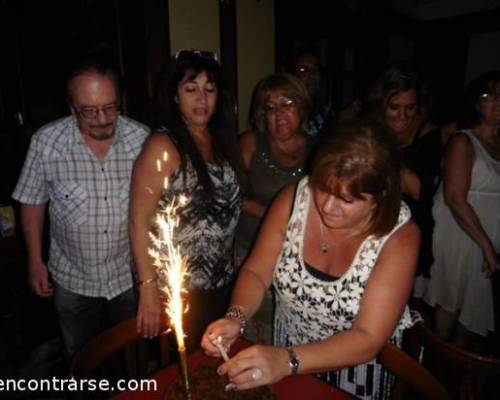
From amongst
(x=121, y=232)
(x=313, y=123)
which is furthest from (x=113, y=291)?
(x=313, y=123)

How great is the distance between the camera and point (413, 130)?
3.03 metres

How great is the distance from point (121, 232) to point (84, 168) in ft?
1.46

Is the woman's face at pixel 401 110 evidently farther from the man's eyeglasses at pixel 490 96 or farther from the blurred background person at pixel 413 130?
the man's eyeglasses at pixel 490 96

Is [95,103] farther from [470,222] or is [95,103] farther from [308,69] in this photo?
[470,222]

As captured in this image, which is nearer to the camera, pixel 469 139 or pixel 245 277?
pixel 245 277

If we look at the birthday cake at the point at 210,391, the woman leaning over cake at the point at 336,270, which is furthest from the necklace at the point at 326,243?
the birthday cake at the point at 210,391

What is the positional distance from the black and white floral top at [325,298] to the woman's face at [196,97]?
0.78 m

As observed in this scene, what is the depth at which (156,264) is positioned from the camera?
2332 mm

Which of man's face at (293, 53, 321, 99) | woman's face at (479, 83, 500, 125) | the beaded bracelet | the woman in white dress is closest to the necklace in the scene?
the beaded bracelet

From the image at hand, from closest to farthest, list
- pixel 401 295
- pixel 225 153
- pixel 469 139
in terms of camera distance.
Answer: pixel 401 295 < pixel 225 153 < pixel 469 139

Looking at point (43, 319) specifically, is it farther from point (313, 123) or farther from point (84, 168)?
point (313, 123)

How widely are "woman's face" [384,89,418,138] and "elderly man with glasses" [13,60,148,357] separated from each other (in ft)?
5.79

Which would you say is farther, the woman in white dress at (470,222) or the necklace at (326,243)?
the woman in white dress at (470,222)

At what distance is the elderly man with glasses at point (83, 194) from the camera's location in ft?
7.32
